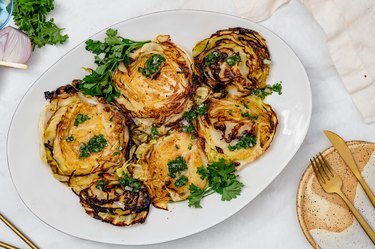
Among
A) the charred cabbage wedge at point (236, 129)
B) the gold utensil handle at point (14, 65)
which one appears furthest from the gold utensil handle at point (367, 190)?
the gold utensil handle at point (14, 65)

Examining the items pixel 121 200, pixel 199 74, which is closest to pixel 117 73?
pixel 199 74

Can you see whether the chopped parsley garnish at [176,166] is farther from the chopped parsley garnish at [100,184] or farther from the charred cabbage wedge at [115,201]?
the chopped parsley garnish at [100,184]

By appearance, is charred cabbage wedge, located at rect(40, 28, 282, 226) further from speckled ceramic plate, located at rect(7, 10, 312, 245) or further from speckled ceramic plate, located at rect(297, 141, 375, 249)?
speckled ceramic plate, located at rect(297, 141, 375, 249)

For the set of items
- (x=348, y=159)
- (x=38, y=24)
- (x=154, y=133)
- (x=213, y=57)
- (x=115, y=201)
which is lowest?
(x=115, y=201)

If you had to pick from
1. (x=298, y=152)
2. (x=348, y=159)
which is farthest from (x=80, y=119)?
(x=348, y=159)

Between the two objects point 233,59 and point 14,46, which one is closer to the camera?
A: point 233,59

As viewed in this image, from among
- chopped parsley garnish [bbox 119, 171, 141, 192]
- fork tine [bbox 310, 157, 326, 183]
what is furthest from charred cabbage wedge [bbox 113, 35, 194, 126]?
fork tine [bbox 310, 157, 326, 183]

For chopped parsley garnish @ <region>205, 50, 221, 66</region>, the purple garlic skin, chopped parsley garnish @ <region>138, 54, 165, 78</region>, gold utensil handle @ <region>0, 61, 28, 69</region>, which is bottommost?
gold utensil handle @ <region>0, 61, 28, 69</region>

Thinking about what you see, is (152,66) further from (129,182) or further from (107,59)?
(129,182)
